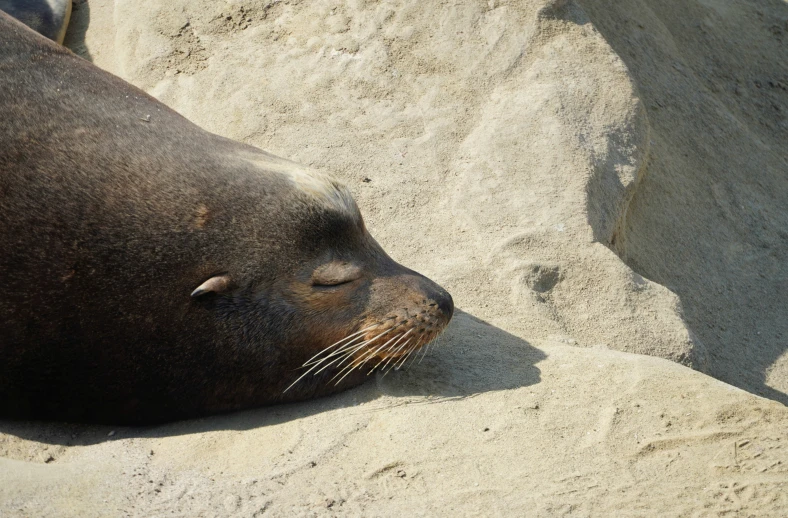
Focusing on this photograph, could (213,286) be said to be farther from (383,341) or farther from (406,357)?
(406,357)

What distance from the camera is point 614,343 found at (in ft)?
15.8

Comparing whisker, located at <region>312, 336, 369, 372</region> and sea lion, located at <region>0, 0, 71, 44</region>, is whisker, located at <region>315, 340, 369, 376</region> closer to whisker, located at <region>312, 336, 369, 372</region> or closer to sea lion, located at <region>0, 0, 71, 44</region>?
whisker, located at <region>312, 336, 369, 372</region>

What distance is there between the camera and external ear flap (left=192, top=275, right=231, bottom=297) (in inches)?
147

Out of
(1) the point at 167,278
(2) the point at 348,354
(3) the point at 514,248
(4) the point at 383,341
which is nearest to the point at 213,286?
(1) the point at 167,278

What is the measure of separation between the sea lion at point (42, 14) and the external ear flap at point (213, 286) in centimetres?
410

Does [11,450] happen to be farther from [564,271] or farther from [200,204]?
[564,271]

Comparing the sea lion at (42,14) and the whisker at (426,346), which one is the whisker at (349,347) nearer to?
the whisker at (426,346)

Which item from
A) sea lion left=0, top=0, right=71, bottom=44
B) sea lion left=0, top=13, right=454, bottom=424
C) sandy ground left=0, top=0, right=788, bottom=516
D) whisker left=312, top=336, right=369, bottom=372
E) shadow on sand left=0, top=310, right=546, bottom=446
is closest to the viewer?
sandy ground left=0, top=0, right=788, bottom=516

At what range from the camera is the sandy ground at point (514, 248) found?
326 cm

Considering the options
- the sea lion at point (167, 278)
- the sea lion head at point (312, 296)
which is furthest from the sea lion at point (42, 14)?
the sea lion head at point (312, 296)

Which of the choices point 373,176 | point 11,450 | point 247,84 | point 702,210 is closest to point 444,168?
point 373,176

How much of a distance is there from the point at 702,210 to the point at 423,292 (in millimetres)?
3490

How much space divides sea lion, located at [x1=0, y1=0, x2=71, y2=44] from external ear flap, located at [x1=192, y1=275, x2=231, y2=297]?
410 centimetres

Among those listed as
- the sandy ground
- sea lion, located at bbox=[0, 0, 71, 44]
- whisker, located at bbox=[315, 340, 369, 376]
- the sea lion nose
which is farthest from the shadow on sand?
sea lion, located at bbox=[0, 0, 71, 44]
